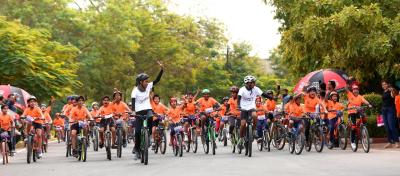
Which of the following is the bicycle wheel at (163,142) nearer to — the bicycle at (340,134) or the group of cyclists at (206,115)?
the group of cyclists at (206,115)

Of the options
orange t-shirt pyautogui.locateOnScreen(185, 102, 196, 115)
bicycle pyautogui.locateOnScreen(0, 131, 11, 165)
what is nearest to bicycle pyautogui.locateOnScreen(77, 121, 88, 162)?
bicycle pyautogui.locateOnScreen(0, 131, 11, 165)

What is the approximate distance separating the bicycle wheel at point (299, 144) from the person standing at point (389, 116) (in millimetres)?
2966

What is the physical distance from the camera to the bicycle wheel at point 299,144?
21.3 m

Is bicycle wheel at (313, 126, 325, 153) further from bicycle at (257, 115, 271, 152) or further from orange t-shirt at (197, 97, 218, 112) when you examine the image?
orange t-shirt at (197, 97, 218, 112)

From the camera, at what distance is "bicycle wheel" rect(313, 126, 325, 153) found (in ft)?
71.6

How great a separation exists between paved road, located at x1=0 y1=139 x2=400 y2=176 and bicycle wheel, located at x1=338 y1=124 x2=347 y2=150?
16.6 inches

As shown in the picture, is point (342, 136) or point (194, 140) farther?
point (194, 140)

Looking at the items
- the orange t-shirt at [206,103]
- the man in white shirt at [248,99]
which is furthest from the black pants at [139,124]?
the orange t-shirt at [206,103]

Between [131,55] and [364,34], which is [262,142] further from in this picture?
[131,55]

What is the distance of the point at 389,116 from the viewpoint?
2359cm

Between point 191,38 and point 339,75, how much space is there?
172 feet

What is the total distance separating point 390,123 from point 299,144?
3.27m

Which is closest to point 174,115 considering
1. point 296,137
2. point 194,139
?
point 194,139

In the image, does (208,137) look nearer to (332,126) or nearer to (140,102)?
(332,126)
